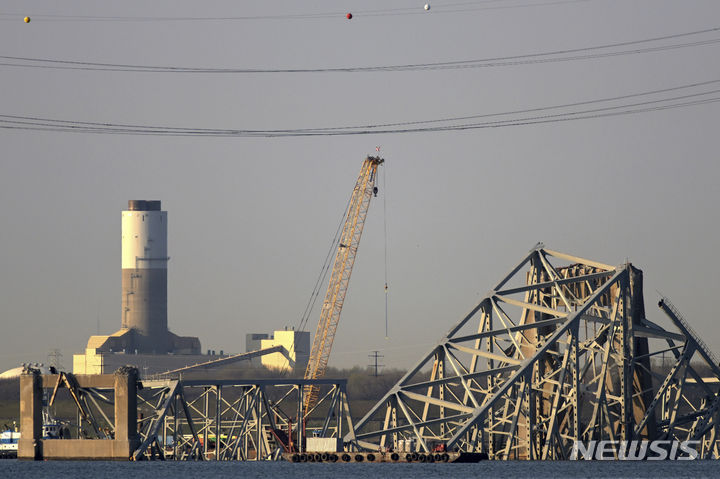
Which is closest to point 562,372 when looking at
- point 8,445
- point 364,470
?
point 364,470

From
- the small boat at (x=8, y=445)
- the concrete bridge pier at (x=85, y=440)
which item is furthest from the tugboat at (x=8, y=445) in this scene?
the concrete bridge pier at (x=85, y=440)

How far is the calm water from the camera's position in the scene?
101 metres

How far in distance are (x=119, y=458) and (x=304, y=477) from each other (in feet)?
82.8

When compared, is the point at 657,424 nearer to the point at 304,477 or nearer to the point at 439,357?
the point at 439,357

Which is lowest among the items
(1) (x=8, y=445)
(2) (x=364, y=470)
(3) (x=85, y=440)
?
(1) (x=8, y=445)

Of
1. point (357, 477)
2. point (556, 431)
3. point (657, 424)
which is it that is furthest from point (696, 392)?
point (357, 477)

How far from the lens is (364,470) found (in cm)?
10919

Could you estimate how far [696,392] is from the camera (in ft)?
635

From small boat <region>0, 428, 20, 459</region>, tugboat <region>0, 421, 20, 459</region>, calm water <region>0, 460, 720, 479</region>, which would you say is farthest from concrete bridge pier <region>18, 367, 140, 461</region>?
tugboat <region>0, 421, 20, 459</region>

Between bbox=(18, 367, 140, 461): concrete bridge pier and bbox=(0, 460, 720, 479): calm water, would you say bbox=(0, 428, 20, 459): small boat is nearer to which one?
bbox=(18, 367, 140, 461): concrete bridge pier

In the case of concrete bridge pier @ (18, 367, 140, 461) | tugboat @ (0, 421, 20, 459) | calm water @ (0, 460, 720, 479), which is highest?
concrete bridge pier @ (18, 367, 140, 461)

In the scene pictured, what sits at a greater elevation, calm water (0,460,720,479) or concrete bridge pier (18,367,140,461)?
concrete bridge pier (18,367,140,461)

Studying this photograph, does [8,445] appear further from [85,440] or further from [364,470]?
[364,470]

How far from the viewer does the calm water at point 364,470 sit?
101375mm
